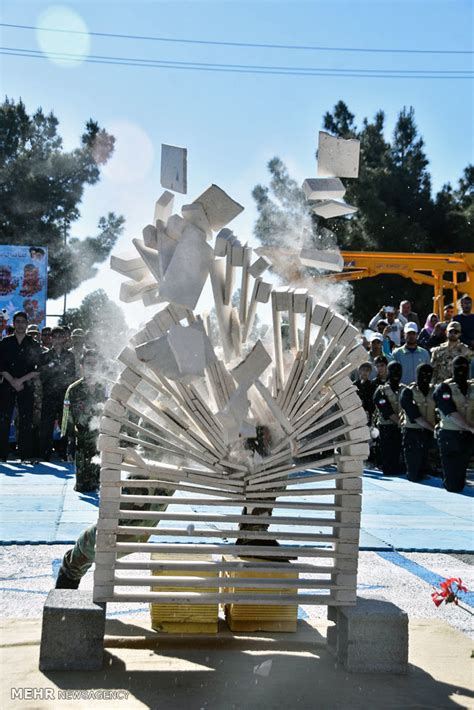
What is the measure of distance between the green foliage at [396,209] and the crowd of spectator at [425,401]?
10.6 meters

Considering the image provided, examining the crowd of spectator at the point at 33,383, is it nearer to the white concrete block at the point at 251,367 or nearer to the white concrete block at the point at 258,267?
the white concrete block at the point at 258,267

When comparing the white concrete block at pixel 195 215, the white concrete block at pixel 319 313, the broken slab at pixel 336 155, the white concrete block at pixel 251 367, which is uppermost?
the broken slab at pixel 336 155

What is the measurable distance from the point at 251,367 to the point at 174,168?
2.79 ft

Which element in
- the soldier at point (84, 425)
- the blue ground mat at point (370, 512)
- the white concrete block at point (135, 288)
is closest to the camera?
the white concrete block at point (135, 288)

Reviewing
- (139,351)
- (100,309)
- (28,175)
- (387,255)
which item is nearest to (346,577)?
(139,351)

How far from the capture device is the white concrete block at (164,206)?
3643 millimetres

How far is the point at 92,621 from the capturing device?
351 centimetres

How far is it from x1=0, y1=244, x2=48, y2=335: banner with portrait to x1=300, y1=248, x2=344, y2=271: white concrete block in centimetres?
1028

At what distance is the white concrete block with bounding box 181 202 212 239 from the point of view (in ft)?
11.7

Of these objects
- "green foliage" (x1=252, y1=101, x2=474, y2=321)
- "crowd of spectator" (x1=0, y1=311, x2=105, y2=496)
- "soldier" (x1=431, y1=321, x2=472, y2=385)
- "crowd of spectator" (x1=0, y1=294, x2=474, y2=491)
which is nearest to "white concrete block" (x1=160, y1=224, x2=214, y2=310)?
"crowd of spectator" (x1=0, y1=294, x2=474, y2=491)

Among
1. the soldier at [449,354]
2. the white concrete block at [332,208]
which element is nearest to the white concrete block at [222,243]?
the white concrete block at [332,208]

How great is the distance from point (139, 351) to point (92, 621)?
1057 millimetres

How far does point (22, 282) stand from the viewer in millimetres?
13633

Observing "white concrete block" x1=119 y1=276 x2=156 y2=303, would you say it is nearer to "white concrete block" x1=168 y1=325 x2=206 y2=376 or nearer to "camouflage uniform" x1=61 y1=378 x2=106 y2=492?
"white concrete block" x1=168 y1=325 x2=206 y2=376
